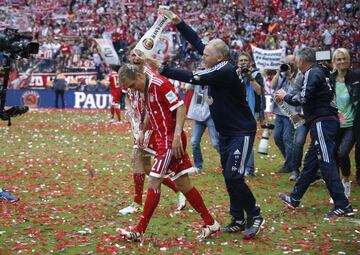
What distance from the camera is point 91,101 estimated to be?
95.2ft

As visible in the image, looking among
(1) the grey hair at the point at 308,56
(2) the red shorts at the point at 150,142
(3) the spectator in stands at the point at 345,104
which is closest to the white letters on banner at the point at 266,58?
(3) the spectator in stands at the point at 345,104

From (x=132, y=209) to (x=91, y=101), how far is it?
21908 mm

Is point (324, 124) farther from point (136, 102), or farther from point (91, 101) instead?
point (91, 101)

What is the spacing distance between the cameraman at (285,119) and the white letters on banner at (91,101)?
18.7 m

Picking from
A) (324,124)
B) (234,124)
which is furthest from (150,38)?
(324,124)

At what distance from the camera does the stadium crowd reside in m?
30.7

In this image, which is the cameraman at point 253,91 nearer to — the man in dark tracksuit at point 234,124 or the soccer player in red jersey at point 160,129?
the man in dark tracksuit at point 234,124

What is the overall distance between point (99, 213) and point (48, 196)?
1.26 metres

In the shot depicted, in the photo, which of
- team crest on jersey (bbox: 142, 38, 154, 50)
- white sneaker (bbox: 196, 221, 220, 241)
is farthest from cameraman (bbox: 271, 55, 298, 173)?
white sneaker (bbox: 196, 221, 220, 241)

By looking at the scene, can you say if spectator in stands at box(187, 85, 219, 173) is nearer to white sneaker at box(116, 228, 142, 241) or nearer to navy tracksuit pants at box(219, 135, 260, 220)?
navy tracksuit pants at box(219, 135, 260, 220)

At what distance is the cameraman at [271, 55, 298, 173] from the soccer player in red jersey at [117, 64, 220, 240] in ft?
12.7

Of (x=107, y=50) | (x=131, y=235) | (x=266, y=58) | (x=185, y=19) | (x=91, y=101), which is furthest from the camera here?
(x=185, y=19)

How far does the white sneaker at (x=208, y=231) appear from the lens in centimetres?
626

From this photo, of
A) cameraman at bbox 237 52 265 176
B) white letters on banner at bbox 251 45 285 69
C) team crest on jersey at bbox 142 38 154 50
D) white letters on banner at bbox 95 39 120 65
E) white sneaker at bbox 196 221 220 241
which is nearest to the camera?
white sneaker at bbox 196 221 220 241
